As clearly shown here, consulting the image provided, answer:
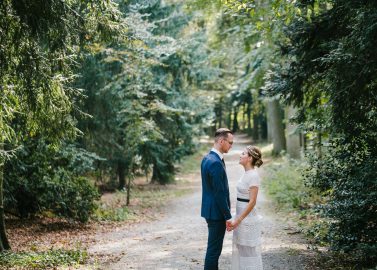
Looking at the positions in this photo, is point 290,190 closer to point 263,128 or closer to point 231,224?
point 231,224

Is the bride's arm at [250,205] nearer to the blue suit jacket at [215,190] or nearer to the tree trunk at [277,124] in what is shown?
the blue suit jacket at [215,190]

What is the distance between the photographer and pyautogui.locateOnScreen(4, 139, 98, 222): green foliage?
12062 mm

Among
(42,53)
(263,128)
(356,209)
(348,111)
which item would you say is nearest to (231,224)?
(356,209)

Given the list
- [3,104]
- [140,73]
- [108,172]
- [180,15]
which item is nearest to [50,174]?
[140,73]

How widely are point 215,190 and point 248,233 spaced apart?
94 cm

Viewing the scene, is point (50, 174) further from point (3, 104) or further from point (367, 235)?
point (367, 235)

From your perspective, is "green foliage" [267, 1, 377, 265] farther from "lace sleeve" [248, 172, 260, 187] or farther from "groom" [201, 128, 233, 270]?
"groom" [201, 128, 233, 270]

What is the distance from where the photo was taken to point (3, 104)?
281 inches

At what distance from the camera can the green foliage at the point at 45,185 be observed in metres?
12.1

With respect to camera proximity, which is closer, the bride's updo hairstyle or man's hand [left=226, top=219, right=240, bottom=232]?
man's hand [left=226, top=219, right=240, bottom=232]

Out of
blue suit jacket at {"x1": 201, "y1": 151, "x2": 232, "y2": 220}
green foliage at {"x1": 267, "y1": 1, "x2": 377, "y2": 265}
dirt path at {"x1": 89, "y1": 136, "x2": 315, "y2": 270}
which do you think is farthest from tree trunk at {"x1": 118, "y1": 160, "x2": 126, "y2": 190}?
blue suit jacket at {"x1": 201, "y1": 151, "x2": 232, "y2": 220}

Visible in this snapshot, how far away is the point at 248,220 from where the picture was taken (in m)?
6.21

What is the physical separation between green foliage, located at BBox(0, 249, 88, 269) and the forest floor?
11.5 inches

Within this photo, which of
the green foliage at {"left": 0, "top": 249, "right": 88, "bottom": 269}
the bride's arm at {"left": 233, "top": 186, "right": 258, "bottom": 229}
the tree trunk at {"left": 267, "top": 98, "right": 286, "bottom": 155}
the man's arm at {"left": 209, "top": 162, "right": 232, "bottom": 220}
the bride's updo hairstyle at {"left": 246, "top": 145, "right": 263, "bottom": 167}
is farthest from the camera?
the tree trunk at {"left": 267, "top": 98, "right": 286, "bottom": 155}
